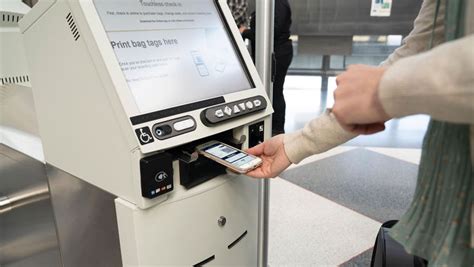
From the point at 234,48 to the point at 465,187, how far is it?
22.8 inches

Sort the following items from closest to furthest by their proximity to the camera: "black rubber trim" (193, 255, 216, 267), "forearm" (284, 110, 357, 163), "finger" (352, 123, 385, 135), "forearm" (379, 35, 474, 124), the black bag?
"forearm" (379, 35, 474, 124), "finger" (352, 123, 385, 135), "forearm" (284, 110, 357, 163), "black rubber trim" (193, 255, 216, 267), the black bag

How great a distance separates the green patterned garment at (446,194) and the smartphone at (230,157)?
32 cm

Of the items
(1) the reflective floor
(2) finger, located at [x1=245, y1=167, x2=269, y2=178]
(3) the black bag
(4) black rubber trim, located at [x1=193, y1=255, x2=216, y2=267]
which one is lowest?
(1) the reflective floor

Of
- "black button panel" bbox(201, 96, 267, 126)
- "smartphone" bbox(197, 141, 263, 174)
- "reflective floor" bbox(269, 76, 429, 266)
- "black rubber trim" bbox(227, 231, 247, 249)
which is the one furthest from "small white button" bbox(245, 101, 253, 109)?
"reflective floor" bbox(269, 76, 429, 266)

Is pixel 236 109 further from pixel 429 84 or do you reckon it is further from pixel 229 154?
pixel 429 84

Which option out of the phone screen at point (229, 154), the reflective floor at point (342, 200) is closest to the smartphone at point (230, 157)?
the phone screen at point (229, 154)

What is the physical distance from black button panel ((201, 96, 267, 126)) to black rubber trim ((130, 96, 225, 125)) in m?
0.02

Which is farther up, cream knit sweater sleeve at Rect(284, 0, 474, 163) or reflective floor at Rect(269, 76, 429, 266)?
cream knit sweater sleeve at Rect(284, 0, 474, 163)

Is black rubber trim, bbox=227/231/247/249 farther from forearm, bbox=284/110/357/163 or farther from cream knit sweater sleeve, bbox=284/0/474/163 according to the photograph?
cream knit sweater sleeve, bbox=284/0/474/163

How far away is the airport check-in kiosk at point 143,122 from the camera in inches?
26.4

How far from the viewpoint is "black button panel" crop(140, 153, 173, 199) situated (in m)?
0.66

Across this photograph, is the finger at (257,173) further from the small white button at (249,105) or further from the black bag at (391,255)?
the black bag at (391,255)

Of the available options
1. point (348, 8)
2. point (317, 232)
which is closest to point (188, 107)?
point (317, 232)

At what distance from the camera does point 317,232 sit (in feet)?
5.78
